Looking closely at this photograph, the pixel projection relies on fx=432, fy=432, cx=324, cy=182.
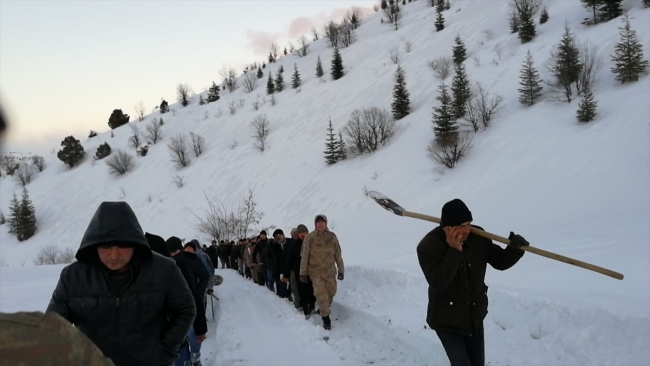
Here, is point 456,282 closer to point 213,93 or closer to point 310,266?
point 310,266

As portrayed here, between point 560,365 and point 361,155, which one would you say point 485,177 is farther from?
point 560,365

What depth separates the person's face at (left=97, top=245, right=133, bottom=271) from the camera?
2686 mm

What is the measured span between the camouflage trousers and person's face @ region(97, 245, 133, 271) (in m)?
5.95

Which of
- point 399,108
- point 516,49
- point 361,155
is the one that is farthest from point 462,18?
point 361,155

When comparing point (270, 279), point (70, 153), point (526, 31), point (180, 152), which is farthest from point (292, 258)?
point (70, 153)

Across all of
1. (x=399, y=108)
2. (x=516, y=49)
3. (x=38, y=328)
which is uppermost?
(x=38, y=328)

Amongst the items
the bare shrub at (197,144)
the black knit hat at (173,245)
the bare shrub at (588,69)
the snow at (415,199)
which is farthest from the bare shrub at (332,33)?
the black knit hat at (173,245)

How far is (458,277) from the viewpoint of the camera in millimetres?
3730

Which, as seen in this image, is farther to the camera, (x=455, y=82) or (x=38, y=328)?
(x=455, y=82)

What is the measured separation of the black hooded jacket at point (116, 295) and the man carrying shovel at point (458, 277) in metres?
2.16

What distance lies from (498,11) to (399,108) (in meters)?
18.8

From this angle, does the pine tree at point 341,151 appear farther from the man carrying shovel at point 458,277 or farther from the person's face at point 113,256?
the person's face at point 113,256

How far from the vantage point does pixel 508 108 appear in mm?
25453

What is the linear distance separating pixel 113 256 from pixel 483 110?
25694mm
